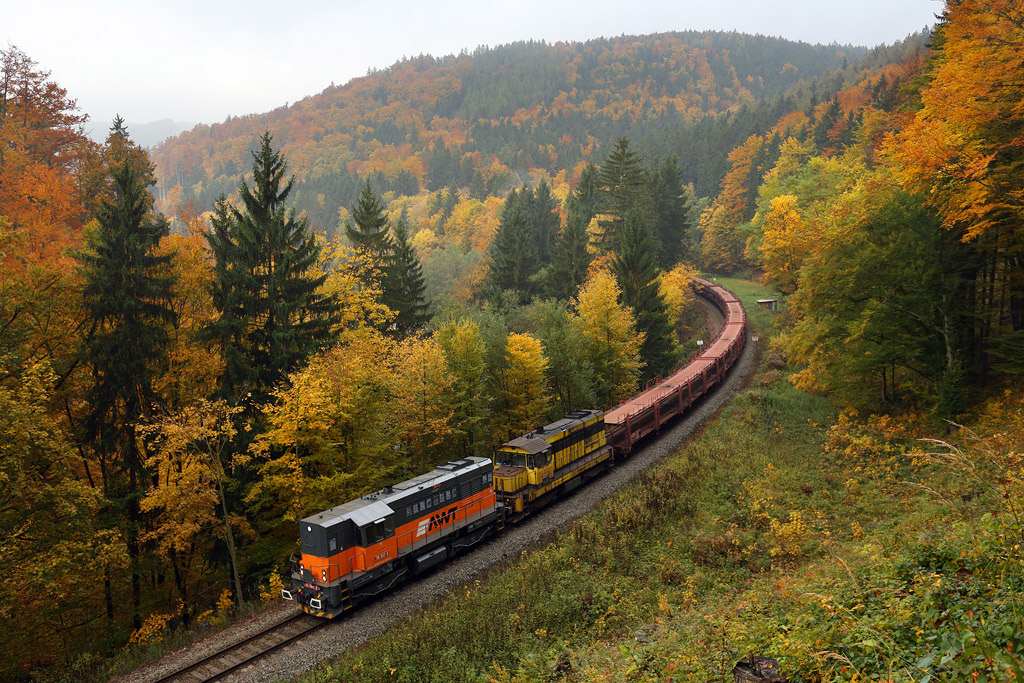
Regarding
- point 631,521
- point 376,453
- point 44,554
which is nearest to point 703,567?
point 631,521

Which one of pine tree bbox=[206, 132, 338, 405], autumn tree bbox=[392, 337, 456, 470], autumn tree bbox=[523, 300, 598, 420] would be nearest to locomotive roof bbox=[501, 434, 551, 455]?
autumn tree bbox=[392, 337, 456, 470]

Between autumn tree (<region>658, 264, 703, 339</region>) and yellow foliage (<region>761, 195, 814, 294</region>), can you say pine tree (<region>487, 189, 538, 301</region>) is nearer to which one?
autumn tree (<region>658, 264, 703, 339</region>)

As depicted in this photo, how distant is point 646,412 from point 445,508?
1702 cm

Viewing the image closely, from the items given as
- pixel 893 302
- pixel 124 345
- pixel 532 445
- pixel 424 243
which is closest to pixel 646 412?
pixel 532 445

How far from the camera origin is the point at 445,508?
24219mm

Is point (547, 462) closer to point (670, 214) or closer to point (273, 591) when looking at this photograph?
point (273, 591)

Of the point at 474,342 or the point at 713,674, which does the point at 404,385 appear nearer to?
the point at 474,342

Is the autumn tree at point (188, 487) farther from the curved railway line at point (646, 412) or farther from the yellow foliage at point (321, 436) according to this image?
the curved railway line at point (646, 412)

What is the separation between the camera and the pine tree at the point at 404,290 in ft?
165

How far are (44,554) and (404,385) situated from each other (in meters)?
16.7

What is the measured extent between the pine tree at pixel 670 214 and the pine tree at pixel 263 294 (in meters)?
54.5

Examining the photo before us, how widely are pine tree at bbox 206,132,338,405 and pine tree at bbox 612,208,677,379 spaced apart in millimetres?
29821

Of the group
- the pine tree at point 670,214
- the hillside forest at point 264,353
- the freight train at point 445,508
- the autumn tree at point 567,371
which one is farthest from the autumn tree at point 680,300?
the freight train at point 445,508

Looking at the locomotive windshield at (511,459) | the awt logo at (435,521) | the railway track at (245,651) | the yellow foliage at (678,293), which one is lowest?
the railway track at (245,651)
